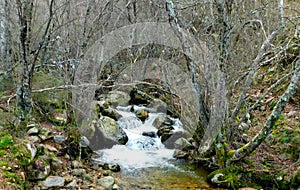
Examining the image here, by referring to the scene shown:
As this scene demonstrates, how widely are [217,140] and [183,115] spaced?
1.47 meters

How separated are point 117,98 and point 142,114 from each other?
A: 1462 mm

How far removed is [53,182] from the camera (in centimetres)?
446

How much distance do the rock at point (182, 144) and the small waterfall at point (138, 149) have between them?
0.65 ft

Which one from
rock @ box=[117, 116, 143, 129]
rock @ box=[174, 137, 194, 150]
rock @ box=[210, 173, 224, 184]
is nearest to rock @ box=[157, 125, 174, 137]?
rock @ box=[174, 137, 194, 150]

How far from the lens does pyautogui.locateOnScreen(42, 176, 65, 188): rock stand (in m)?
4.37

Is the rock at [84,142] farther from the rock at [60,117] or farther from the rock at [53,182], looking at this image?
the rock at [53,182]

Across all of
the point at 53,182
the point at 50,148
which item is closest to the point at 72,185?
the point at 53,182

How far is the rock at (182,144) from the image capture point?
6754mm

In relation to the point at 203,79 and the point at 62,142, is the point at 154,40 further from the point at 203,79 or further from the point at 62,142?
the point at 62,142

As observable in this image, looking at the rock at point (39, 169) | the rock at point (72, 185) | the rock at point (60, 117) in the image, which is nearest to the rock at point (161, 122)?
the rock at point (60, 117)

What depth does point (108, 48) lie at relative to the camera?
30.8 feet

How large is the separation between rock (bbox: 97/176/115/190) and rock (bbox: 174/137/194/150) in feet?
7.25

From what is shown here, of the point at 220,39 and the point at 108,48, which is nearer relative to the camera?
the point at 220,39

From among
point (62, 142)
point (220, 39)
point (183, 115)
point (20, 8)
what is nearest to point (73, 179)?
point (62, 142)
